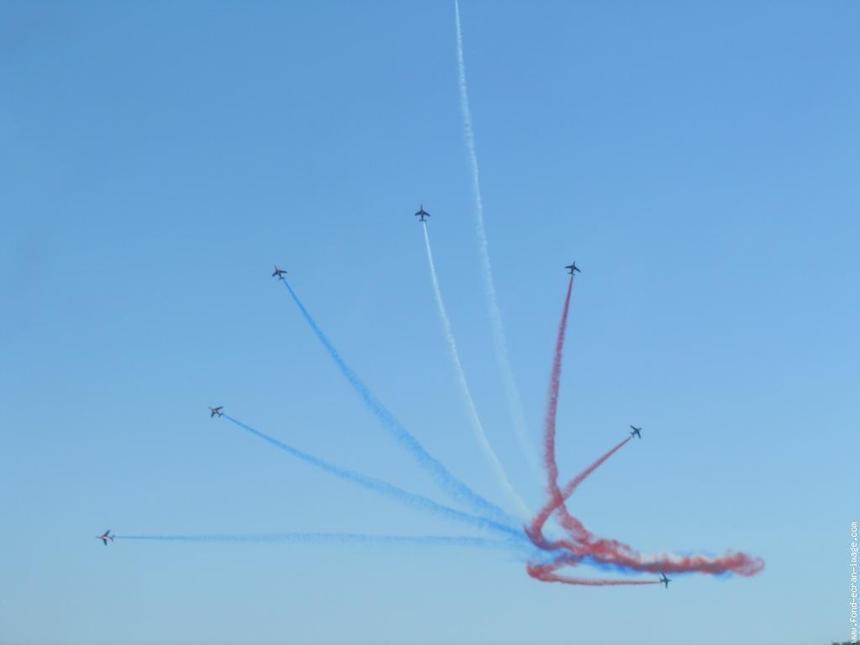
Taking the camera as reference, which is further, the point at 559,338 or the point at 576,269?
the point at 576,269

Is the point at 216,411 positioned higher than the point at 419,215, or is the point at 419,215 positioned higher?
the point at 419,215

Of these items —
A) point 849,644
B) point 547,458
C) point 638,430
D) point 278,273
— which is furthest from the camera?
point 849,644

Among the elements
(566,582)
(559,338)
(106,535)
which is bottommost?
(566,582)

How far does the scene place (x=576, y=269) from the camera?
117188 millimetres

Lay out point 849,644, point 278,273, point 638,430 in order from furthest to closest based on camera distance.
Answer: point 849,644, point 638,430, point 278,273

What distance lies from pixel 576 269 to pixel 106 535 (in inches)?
2771

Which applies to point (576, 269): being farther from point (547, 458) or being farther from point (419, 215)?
point (547, 458)

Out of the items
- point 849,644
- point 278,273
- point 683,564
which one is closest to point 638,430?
point 683,564

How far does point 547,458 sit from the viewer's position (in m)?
98.9

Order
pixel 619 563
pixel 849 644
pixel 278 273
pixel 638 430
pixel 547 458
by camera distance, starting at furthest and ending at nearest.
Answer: pixel 849 644
pixel 638 430
pixel 278 273
pixel 619 563
pixel 547 458

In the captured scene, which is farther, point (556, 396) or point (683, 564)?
point (683, 564)

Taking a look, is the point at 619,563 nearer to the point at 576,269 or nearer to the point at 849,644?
the point at 576,269

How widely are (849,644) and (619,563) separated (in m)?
121

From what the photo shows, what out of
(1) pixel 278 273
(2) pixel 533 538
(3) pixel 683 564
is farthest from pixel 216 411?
(3) pixel 683 564
